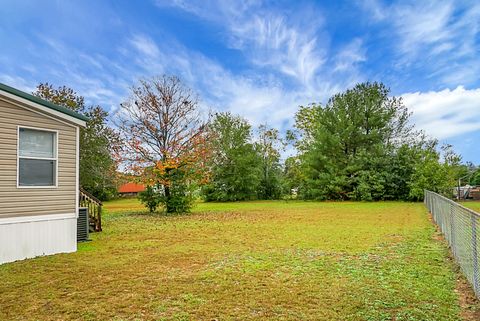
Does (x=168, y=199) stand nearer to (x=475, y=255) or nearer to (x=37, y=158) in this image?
(x=37, y=158)

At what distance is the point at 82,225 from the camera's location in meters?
9.16

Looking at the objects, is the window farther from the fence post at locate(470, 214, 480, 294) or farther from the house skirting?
the fence post at locate(470, 214, 480, 294)

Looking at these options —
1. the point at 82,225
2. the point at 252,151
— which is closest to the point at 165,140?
the point at 82,225

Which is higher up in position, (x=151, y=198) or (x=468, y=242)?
(x=151, y=198)

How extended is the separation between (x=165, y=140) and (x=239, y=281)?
13.5 meters

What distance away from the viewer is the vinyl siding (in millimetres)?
6695

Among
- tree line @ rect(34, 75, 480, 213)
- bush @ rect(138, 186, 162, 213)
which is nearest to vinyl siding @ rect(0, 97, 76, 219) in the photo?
tree line @ rect(34, 75, 480, 213)

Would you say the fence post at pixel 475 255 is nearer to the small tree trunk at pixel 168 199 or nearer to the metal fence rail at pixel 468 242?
the metal fence rail at pixel 468 242

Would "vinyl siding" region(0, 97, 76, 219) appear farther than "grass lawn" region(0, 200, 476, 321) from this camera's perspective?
Yes

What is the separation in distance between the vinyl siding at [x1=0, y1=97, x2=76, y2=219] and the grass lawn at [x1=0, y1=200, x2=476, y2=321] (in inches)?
41.8

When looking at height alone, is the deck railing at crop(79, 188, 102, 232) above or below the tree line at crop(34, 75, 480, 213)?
below

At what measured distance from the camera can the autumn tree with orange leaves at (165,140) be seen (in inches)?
685

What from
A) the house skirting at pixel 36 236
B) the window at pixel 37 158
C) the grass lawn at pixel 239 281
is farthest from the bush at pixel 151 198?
→ the window at pixel 37 158

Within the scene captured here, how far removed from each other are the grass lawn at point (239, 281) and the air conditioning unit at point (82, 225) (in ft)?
1.61
